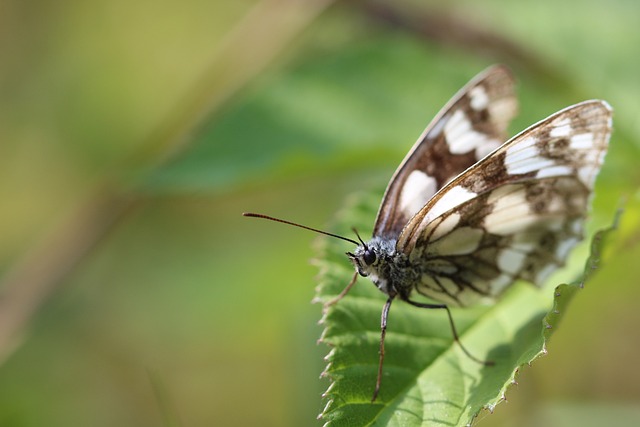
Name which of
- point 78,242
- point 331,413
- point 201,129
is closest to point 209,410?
point 78,242

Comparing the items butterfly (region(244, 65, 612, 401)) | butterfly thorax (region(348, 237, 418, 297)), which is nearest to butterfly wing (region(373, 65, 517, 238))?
butterfly (region(244, 65, 612, 401))

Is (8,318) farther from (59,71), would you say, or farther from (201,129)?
(59,71)

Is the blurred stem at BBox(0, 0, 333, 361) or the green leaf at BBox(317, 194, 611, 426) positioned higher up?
the blurred stem at BBox(0, 0, 333, 361)

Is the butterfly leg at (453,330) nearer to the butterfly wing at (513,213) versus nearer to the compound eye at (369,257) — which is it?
the butterfly wing at (513,213)

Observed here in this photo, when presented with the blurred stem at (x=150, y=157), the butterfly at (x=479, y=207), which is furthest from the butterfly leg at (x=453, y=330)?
the blurred stem at (x=150, y=157)

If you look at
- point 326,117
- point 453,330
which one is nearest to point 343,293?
point 453,330

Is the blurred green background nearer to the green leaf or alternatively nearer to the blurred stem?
the blurred stem
